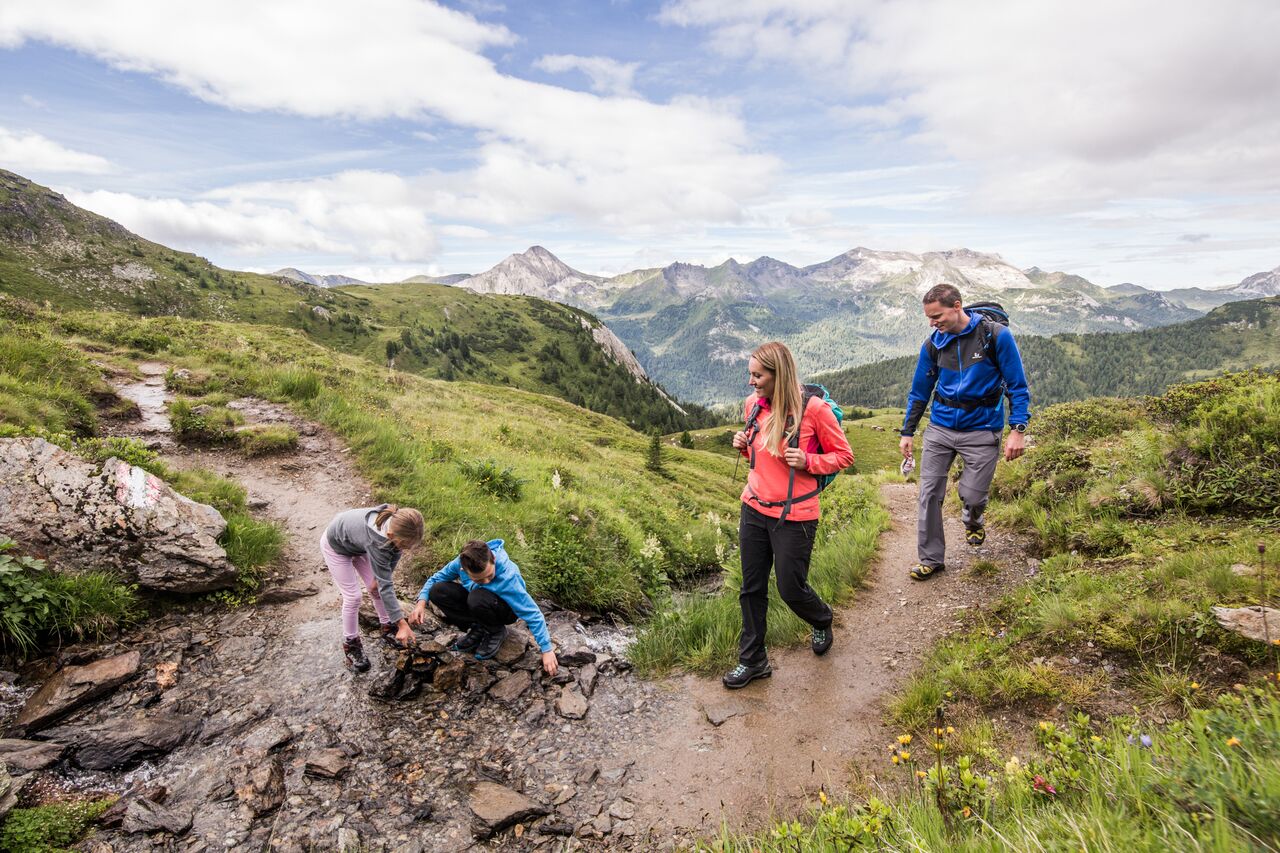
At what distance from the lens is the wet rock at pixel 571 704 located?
6.47 m

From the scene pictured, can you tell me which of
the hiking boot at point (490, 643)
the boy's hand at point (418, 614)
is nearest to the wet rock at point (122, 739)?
the boy's hand at point (418, 614)

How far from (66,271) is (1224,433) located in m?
201

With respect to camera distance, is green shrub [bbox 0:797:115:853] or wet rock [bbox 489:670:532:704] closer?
green shrub [bbox 0:797:115:853]

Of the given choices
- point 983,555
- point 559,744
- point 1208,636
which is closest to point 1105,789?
point 1208,636

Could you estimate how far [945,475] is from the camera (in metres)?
7.77

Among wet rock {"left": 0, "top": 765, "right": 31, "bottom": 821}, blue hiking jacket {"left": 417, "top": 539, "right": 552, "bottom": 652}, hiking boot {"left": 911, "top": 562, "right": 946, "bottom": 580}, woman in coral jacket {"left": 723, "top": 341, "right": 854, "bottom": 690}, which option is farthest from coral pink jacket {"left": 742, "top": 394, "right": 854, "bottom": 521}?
wet rock {"left": 0, "top": 765, "right": 31, "bottom": 821}

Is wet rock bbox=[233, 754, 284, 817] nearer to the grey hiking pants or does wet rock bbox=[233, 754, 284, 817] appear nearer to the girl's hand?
the girl's hand

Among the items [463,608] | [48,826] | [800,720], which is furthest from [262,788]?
[800,720]

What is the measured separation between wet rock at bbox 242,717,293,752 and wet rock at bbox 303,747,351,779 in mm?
376

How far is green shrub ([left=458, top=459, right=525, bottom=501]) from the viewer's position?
12.1 metres

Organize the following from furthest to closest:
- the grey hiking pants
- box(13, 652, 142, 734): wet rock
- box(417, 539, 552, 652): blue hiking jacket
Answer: the grey hiking pants
box(417, 539, 552, 652): blue hiking jacket
box(13, 652, 142, 734): wet rock

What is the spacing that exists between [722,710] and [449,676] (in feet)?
10.7

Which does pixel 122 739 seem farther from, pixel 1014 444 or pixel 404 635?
pixel 1014 444

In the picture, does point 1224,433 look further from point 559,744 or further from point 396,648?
point 396,648
